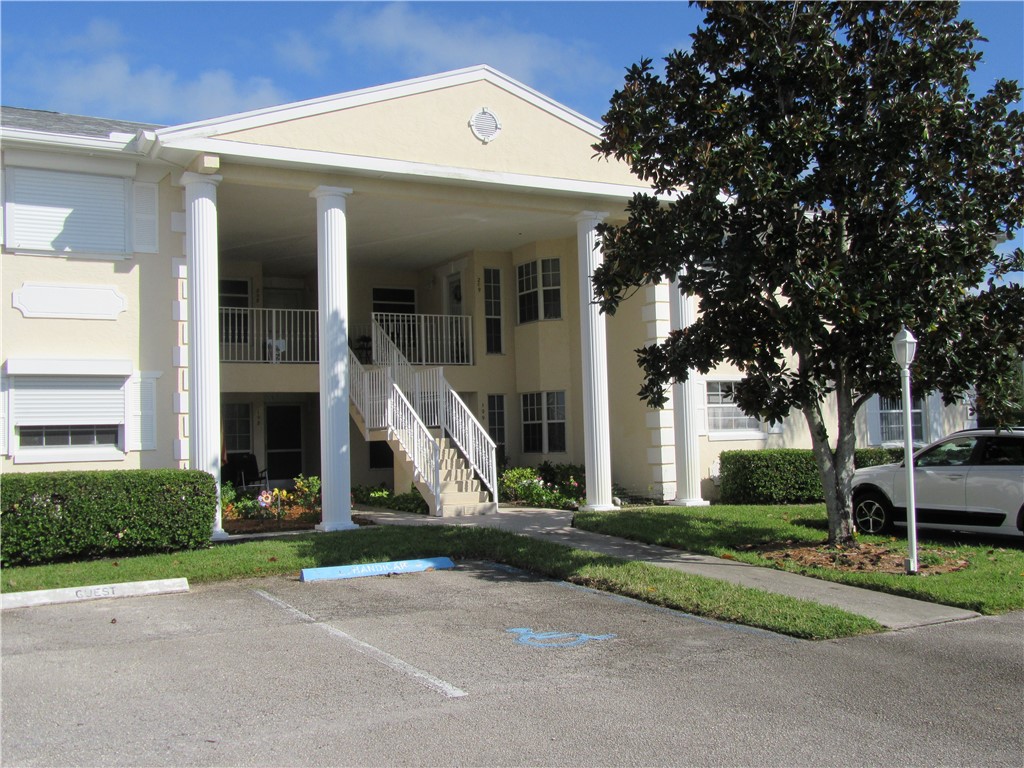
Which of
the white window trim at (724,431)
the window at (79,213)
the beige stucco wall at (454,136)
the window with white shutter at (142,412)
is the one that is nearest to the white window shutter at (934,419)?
the white window trim at (724,431)

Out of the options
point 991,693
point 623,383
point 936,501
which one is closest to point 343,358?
point 623,383

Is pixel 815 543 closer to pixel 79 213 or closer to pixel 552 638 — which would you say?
pixel 552 638

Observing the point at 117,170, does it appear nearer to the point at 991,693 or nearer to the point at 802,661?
the point at 802,661

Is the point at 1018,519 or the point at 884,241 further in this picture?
the point at 1018,519

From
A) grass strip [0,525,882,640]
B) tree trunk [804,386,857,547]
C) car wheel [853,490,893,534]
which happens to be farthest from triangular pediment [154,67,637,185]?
car wheel [853,490,893,534]

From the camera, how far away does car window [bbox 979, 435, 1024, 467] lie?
11.4 meters

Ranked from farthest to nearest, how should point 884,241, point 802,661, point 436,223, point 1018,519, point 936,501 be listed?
point 436,223, point 936,501, point 1018,519, point 884,241, point 802,661

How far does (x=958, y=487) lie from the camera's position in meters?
11.9

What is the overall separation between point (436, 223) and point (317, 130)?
3.99m

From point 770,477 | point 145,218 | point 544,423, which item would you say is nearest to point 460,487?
point 544,423

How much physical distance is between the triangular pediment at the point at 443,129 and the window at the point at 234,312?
4300 mm

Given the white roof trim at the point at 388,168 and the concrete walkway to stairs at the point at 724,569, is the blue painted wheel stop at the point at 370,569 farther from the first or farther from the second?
the white roof trim at the point at 388,168

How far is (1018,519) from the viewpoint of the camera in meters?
11.2

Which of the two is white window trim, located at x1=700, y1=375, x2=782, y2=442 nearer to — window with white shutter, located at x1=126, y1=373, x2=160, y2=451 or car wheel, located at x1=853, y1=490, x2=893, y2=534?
car wheel, located at x1=853, y1=490, x2=893, y2=534
